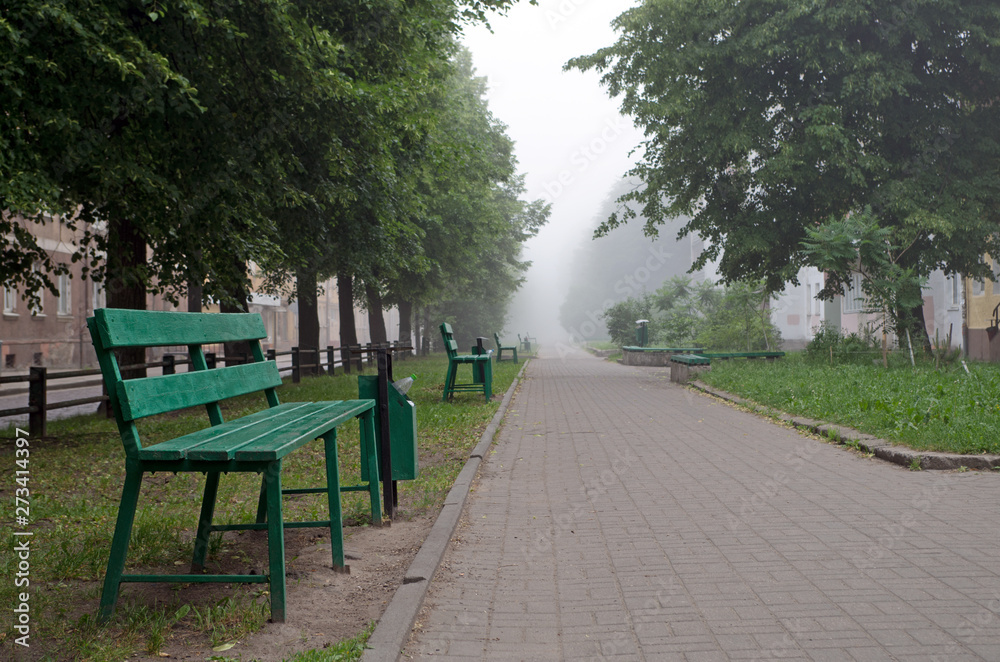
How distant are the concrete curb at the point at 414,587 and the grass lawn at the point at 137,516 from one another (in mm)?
109

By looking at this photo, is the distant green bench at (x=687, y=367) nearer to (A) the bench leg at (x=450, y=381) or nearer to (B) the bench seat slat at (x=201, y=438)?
(A) the bench leg at (x=450, y=381)

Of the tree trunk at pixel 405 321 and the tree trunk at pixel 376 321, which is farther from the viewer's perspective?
the tree trunk at pixel 405 321

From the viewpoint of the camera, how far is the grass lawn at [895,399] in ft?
25.3

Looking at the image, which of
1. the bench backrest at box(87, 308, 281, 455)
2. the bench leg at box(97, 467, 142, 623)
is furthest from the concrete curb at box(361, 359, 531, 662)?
the bench backrest at box(87, 308, 281, 455)

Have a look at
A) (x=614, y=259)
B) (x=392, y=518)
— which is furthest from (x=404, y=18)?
(x=614, y=259)

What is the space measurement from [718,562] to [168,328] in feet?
10.1

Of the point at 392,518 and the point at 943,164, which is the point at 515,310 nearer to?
the point at 943,164

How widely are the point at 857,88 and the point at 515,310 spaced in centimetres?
10168

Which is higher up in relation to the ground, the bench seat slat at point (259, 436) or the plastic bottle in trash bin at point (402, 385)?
the plastic bottle in trash bin at point (402, 385)

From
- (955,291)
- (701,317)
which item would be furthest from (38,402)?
(701,317)

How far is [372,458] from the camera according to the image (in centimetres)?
514

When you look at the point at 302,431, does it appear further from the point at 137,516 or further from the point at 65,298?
the point at 65,298

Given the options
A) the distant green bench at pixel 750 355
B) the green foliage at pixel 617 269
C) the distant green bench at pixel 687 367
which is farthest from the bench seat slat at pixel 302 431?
the green foliage at pixel 617 269

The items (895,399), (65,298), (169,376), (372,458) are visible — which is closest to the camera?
(169,376)
